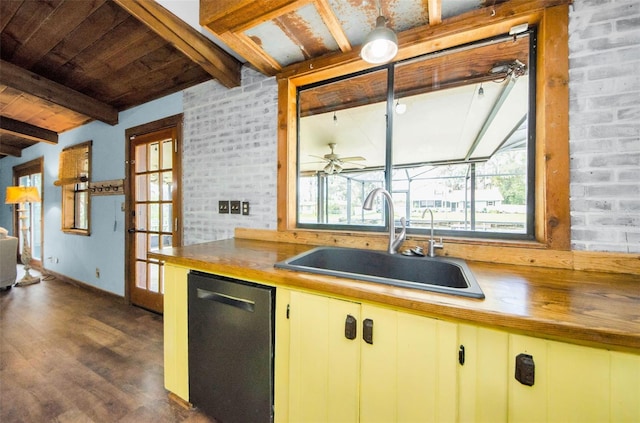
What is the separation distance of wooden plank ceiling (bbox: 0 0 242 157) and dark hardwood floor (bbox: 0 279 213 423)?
7.62ft

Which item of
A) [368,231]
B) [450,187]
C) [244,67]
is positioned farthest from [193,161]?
[450,187]

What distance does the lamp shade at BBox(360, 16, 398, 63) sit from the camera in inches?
46.2

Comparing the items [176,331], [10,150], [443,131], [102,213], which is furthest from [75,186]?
[443,131]

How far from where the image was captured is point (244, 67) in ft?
7.11

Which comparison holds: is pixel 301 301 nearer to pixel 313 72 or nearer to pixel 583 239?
pixel 583 239

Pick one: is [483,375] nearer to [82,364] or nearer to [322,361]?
[322,361]

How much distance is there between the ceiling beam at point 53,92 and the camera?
2381 millimetres

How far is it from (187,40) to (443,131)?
322cm

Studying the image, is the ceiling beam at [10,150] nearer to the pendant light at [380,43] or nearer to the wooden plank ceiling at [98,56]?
the wooden plank ceiling at [98,56]

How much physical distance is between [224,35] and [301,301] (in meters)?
1.56

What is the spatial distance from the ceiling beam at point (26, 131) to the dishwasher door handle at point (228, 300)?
4.77m

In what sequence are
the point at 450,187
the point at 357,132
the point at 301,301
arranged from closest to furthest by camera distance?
the point at 301,301 < the point at 357,132 < the point at 450,187

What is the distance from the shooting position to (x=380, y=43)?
123 cm

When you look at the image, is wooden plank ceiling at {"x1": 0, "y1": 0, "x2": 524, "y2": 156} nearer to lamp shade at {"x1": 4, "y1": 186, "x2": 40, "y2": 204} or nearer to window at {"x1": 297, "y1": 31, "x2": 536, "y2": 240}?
window at {"x1": 297, "y1": 31, "x2": 536, "y2": 240}
